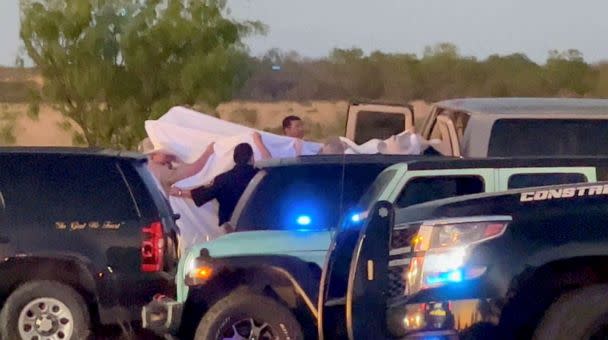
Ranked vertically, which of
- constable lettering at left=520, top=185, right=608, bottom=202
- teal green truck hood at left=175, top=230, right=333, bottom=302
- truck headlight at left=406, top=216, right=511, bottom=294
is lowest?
teal green truck hood at left=175, top=230, right=333, bottom=302

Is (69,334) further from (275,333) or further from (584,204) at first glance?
(584,204)

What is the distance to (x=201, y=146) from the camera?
15.9 metres

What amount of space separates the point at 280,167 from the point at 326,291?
7.59 feet

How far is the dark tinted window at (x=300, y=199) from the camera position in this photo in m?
9.73

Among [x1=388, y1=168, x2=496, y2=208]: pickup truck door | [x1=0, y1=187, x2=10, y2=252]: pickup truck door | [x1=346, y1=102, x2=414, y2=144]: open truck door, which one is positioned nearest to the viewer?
[x1=388, y1=168, x2=496, y2=208]: pickup truck door

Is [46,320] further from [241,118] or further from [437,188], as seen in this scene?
[241,118]

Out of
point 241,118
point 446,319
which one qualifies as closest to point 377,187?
point 446,319

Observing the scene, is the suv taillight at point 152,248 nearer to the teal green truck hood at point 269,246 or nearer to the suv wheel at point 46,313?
the suv wheel at point 46,313

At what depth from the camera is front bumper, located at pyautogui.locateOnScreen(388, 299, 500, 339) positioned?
6.61 meters

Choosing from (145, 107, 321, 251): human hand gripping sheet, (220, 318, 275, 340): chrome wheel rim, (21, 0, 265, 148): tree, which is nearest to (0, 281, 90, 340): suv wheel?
(220, 318, 275, 340): chrome wheel rim

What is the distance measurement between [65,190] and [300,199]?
6.33ft

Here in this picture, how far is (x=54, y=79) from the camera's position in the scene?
2291 centimetres

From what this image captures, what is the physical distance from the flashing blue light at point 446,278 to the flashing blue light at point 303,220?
3.00 metres

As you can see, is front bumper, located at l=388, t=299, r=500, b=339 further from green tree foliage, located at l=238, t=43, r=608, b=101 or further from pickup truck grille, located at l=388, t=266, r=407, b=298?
green tree foliage, located at l=238, t=43, r=608, b=101
